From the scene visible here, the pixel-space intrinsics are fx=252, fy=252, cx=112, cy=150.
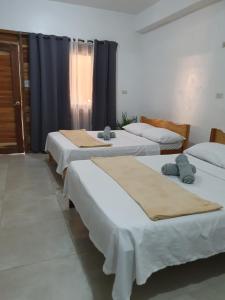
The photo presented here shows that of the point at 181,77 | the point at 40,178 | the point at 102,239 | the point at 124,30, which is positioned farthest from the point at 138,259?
the point at 124,30

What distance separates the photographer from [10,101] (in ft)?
15.1

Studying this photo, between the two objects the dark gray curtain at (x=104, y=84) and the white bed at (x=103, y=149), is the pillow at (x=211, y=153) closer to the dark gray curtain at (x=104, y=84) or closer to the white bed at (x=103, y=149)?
the white bed at (x=103, y=149)

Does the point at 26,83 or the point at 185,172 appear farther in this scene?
the point at 26,83

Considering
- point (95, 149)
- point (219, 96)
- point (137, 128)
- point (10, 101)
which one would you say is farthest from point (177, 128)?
point (10, 101)

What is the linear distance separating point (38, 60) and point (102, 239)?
3859 mm

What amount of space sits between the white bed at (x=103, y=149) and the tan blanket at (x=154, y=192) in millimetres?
729

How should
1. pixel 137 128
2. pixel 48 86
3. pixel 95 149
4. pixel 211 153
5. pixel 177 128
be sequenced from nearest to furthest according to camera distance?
1. pixel 211 153
2. pixel 95 149
3. pixel 177 128
4. pixel 137 128
5. pixel 48 86

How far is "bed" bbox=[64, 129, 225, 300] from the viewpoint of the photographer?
55.9 inches

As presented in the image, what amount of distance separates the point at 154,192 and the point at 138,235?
485 mm

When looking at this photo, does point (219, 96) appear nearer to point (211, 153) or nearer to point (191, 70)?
point (191, 70)

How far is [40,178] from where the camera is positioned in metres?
3.66

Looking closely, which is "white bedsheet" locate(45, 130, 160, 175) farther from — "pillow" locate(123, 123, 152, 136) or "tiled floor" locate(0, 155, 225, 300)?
"tiled floor" locate(0, 155, 225, 300)

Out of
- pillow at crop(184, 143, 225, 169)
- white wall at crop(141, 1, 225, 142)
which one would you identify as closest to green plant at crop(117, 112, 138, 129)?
white wall at crop(141, 1, 225, 142)

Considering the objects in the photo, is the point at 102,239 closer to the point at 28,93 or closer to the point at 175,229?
the point at 175,229
